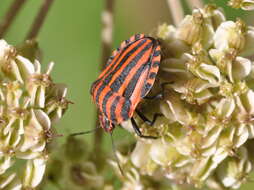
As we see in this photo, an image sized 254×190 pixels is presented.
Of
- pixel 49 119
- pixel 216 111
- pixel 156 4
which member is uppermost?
pixel 156 4

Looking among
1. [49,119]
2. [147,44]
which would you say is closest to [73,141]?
[49,119]

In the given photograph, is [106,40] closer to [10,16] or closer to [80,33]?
[10,16]

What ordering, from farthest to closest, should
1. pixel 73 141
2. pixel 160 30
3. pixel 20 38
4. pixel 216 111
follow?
pixel 20 38 < pixel 73 141 < pixel 160 30 < pixel 216 111

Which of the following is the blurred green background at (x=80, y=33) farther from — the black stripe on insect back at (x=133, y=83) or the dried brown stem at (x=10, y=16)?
the black stripe on insect back at (x=133, y=83)

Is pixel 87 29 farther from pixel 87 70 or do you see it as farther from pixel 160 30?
pixel 160 30

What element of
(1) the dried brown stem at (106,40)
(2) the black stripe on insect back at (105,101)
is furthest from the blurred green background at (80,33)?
(2) the black stripe on insect back at (105,101)

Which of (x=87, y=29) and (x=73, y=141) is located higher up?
(x=87, y=29)
